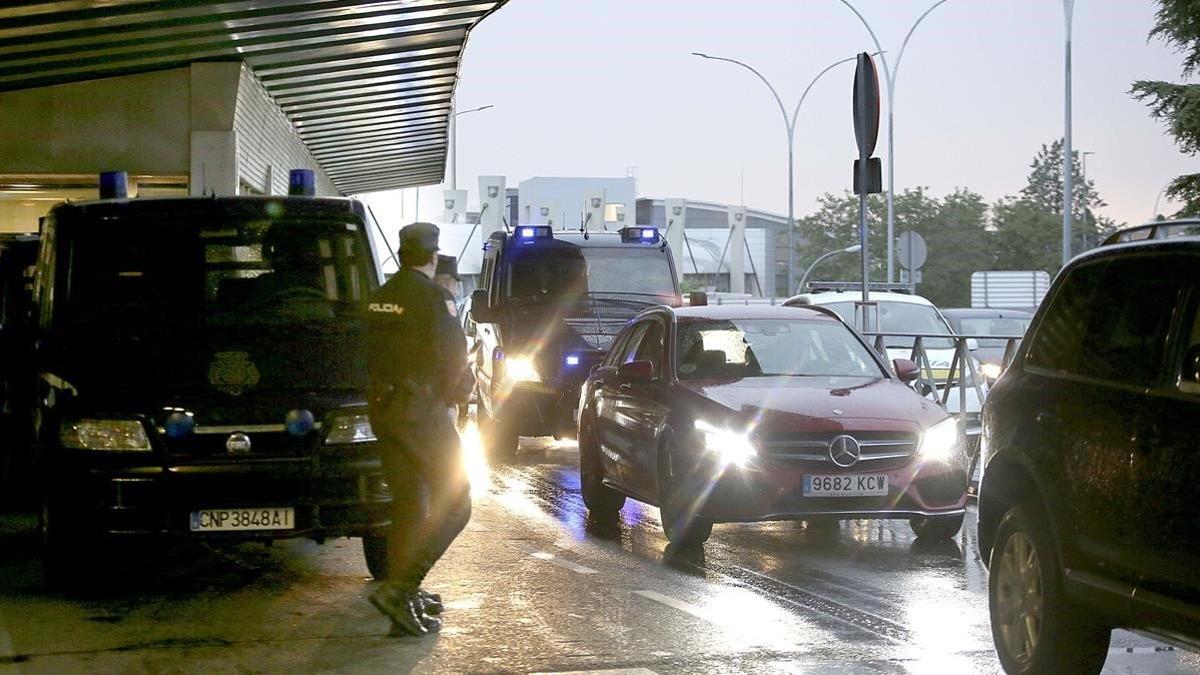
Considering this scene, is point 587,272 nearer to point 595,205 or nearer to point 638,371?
point 638,371

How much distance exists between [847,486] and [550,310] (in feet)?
27.3

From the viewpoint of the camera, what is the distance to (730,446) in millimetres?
10945

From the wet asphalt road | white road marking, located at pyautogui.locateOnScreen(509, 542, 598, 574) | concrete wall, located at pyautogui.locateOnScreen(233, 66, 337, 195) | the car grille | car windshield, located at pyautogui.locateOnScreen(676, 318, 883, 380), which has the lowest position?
the wet asphalt road

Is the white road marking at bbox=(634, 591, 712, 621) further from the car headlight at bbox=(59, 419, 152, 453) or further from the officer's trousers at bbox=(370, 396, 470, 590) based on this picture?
the car headlight at bbox=(59, 419, 152, 453)

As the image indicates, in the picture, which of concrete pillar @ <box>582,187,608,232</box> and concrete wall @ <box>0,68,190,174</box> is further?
concrete pillar @ <box>582,187,608,232</box>

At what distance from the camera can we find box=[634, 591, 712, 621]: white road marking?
876 centimetres

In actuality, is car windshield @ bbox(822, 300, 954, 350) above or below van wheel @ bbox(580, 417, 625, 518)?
above

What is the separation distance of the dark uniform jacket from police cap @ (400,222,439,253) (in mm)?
194

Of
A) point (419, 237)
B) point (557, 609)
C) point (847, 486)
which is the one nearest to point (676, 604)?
point (557, 609)

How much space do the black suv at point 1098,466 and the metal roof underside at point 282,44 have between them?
43.5 ft

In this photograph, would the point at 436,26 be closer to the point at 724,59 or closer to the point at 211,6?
the point at 211,6

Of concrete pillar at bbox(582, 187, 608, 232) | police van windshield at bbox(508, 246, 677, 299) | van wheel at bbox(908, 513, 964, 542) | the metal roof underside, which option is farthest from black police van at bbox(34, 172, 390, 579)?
concrete pillar at bbox(582, 187, 608, 232)

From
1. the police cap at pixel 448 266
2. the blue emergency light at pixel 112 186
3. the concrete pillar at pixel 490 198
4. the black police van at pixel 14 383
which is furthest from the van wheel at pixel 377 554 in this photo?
the concrete pillar at pixel 490 198

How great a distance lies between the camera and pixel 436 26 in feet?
76.3
